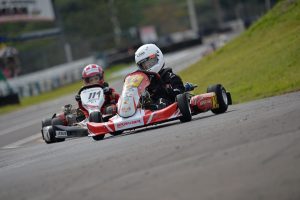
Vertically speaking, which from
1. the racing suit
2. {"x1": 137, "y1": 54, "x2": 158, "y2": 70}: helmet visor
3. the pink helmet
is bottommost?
the racing suit

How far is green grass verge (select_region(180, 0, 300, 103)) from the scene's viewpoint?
16094 millimetres

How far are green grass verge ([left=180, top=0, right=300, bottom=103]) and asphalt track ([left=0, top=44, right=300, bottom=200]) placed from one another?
6.54 meters

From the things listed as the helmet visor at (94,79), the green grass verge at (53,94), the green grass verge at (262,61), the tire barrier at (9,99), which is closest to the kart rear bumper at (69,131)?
the helmet visor at (94,79)

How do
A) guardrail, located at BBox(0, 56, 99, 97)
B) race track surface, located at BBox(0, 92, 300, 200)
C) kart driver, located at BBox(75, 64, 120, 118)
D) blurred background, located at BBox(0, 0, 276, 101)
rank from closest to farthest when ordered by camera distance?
race track surface, located at BBox(0, 92, 300, 200) < kart driver, located at BBox(75, 64, 120, 118) < guardrail, located at BBox(0, 56, 99, 97) < blurred background, located at BBox(0, 0, 276, 101)

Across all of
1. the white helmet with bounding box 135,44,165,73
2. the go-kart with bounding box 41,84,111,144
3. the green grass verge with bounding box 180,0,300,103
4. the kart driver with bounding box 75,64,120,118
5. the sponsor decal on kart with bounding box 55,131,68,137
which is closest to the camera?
the white helmet with bounding box 135,44,165,73

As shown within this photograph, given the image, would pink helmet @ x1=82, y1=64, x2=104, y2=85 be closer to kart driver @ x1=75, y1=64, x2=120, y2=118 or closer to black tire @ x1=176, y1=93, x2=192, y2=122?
kart driver @ x1=75, y1=64, x2=120, y2=118

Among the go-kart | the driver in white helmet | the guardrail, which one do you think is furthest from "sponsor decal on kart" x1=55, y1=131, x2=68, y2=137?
the guardrail

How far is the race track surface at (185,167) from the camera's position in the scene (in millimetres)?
5371

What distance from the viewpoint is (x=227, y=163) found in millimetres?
6121

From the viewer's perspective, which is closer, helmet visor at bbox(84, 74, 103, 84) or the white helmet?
the white helmet

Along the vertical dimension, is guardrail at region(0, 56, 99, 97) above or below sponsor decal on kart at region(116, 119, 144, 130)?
below

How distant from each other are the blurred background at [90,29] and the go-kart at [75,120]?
20999mm

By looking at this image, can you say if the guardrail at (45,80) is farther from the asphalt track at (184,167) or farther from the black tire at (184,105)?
the asphalt track at (184,167)

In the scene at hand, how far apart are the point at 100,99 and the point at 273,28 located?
1198cm
